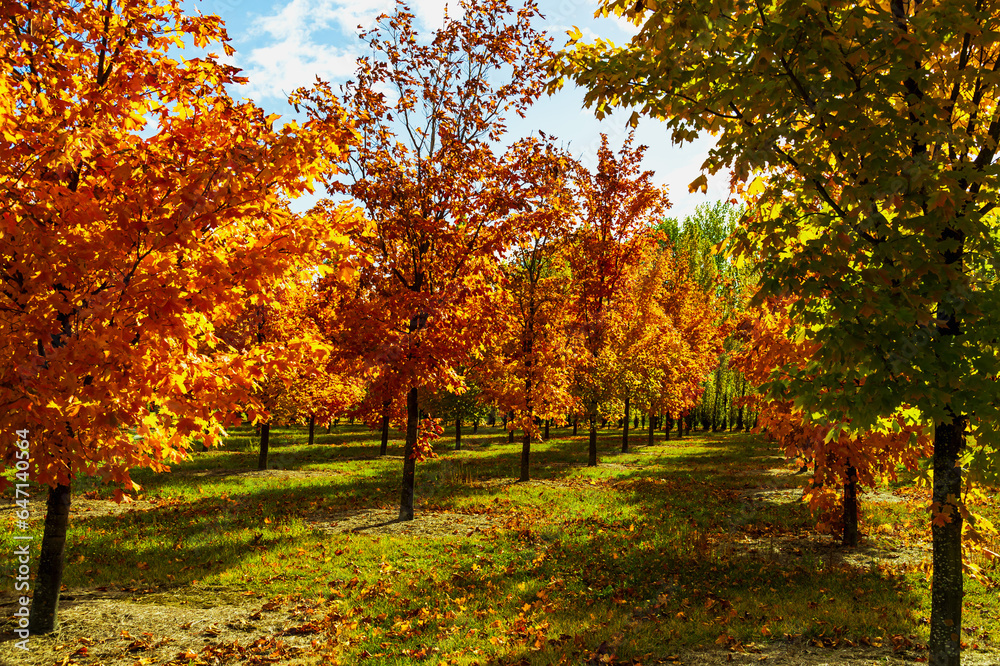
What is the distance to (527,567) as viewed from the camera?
8.65 meters

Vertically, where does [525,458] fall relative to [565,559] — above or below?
above

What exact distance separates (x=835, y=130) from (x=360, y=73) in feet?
35.3

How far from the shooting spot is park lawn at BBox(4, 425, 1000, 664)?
6.04 m

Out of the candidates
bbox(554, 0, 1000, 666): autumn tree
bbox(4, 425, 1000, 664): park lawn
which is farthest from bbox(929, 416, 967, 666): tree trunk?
bbox(4, 425, 1000, 664): park lawn

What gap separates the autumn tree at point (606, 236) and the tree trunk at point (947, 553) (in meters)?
15.7

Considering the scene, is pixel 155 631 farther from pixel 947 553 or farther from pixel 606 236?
pixel 606 236

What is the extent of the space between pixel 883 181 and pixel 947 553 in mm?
2917

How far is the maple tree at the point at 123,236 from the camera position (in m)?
4.62

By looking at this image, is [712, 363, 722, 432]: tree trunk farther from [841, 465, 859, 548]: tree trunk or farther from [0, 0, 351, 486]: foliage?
[0, 0, 351, 486]: foliage

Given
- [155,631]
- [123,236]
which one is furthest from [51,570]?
[123,236]

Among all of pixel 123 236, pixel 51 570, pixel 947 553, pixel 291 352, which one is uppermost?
pixel 123 236

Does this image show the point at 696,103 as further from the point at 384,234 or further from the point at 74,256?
the point at 384,234

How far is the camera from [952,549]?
4.27 m

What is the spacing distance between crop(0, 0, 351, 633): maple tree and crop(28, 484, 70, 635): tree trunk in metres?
0.02
